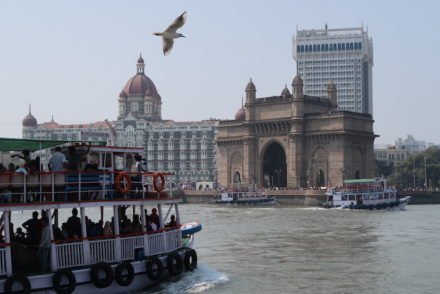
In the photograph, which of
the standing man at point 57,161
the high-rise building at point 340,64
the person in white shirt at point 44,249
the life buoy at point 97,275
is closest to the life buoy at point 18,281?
the person in white shirt at point 44,249

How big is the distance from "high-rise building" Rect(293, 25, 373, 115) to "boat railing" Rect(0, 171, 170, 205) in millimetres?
163974

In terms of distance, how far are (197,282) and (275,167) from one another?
8358cm

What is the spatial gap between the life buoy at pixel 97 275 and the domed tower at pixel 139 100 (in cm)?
13263

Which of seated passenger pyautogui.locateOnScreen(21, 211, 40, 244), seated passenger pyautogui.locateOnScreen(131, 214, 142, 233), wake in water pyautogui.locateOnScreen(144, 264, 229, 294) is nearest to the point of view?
seated passenger pyautogui.locateOnScreen(21, 211, 40, 244)

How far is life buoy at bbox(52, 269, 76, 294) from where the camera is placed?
17062 millimetres

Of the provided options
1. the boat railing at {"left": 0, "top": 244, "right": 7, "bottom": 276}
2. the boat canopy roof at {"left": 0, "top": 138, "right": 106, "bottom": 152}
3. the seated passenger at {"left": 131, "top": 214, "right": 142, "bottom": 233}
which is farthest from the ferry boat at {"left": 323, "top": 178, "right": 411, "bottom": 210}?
the boat railing at {"left": 0, "top": 244, "right": 7, "bottom": 276}

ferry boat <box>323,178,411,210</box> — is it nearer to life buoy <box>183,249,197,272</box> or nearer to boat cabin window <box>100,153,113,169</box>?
life buoy <box>183,249,197,272</box>

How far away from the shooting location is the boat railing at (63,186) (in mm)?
17594

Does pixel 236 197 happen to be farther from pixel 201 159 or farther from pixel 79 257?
pixel 79 257

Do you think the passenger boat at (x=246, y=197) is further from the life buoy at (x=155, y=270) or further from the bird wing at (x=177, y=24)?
the bird wing at (x=177, y=24)

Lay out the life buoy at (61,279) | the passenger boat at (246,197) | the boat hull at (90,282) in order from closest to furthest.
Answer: the boat hull at (90,282)
the life buoy at (61,279)
the passenger boat at (246,197)

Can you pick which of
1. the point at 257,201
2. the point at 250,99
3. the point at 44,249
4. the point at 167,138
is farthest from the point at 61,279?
the point at 167,138

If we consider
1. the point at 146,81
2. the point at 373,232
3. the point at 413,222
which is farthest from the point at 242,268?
the point at 146,81

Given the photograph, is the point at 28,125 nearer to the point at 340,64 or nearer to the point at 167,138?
the point at 167,138
